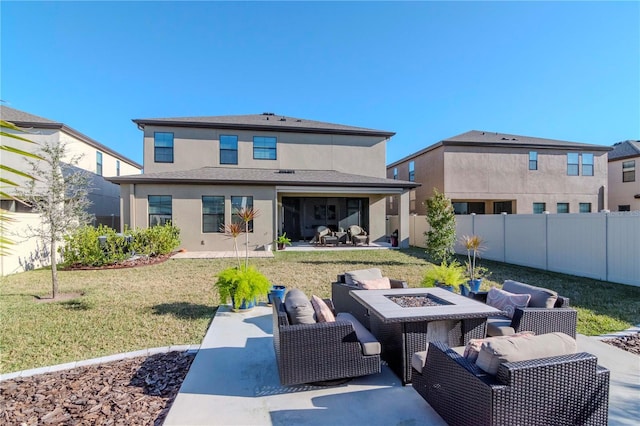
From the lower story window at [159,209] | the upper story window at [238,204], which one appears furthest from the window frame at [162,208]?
the upper story window at [238,204]

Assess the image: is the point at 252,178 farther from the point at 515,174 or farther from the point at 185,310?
the point at 515,174

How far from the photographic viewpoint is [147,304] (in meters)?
6.38

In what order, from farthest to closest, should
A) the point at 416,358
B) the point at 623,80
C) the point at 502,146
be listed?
the point at 502,146 → the point at 623,80 → the point at 416,358

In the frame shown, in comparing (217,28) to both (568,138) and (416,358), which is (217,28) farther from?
(568,138)

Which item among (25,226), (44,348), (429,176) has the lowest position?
(44,348)

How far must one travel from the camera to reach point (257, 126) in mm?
16156

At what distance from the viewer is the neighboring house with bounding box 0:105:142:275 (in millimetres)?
10008

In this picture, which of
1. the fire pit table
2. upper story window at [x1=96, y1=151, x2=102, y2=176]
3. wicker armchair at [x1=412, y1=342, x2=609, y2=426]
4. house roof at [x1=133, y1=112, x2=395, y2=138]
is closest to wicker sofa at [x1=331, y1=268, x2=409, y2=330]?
the fire pit table

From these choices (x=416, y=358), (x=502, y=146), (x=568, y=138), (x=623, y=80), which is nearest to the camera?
(x=416, y=358)

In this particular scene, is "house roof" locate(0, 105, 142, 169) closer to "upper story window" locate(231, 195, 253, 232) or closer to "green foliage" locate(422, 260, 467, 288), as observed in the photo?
"upper story window" locate(231, 195, 253, 232)

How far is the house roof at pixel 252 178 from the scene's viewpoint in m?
13.7

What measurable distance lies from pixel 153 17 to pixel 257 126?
22.3 ft

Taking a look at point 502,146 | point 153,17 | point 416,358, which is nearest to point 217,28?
point 153,17

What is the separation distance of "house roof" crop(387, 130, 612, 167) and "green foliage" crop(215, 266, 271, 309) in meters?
17.0
